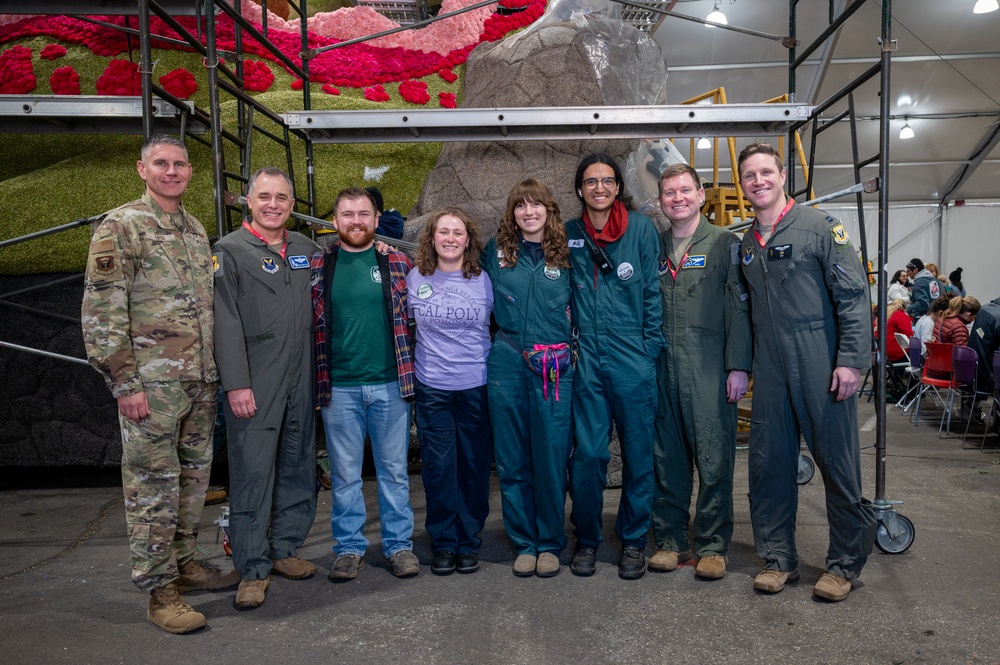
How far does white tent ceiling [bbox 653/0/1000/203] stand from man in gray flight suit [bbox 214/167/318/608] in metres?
10.6

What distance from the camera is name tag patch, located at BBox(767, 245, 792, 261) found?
3.26 meters

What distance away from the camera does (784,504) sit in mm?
3396

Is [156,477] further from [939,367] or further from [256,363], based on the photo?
[939,367]

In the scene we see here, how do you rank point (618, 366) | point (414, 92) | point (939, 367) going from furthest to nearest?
point (939, 367), point (414, 92), point (618, 366)

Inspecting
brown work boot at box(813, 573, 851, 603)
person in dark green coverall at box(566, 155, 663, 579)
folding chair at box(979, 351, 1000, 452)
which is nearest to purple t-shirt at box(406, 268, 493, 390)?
person in dark green coverall at box(566, 155, 663, 579)

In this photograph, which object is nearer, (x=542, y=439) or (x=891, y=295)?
(x=542, y=439)

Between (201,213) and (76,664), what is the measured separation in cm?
398

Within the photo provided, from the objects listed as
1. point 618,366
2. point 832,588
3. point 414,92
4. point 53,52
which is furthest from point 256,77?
point 832,588

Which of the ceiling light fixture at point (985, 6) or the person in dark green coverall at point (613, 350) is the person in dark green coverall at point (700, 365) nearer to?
the person in dark green coverall at point (613, 350)

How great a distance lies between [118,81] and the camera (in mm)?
6355

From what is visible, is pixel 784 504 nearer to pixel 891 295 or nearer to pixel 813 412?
pixel 813 412

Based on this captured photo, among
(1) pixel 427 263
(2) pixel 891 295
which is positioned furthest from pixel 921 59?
(1) pixel 427 263

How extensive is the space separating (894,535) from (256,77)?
6.43 meters

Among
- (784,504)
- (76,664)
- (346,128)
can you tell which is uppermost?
(346,128)
